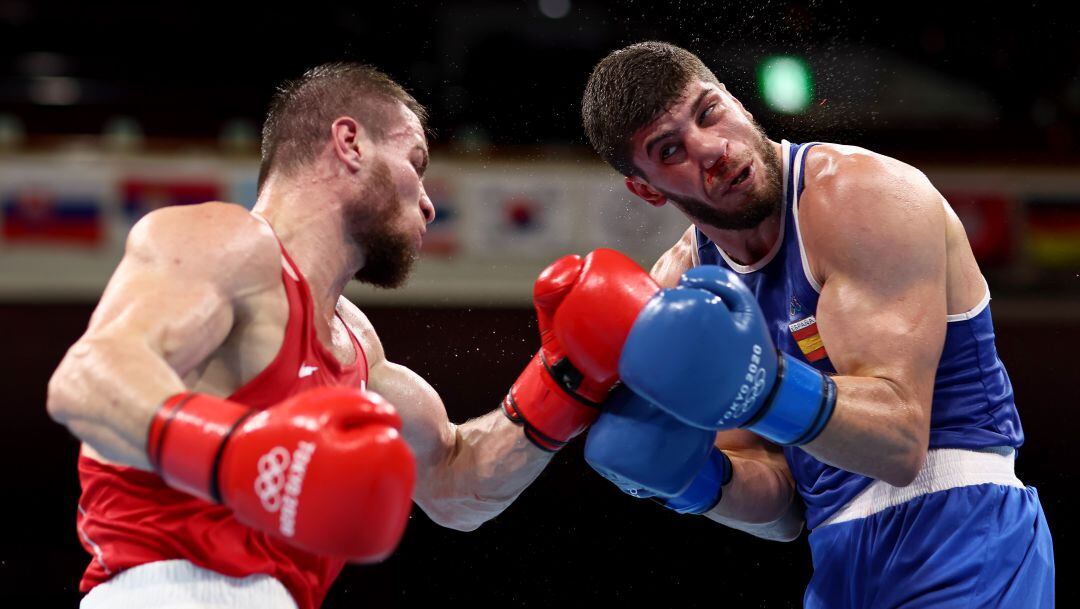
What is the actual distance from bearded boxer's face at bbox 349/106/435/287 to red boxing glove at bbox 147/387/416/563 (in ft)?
3.04

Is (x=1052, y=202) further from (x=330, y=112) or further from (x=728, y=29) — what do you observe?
(x=330, y=112)

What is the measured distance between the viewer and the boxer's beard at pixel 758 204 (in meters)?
2.78

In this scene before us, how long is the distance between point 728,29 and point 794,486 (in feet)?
6.23

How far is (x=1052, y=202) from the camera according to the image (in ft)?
19.1

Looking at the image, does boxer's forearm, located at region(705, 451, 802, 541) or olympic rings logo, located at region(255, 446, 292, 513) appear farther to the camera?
boxer's forearm, located at region(705, 451, 802, 541)

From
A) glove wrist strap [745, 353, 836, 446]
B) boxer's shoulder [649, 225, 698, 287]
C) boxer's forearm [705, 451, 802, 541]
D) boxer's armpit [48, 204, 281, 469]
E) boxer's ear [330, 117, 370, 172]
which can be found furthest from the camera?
boxer's shoulder [649, 225, 698, 287]

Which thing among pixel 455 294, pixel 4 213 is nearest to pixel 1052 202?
pixel 455 294

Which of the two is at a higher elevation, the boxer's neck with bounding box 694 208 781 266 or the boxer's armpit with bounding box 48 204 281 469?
the boxer's armpit with bounding box 48 204 281 469

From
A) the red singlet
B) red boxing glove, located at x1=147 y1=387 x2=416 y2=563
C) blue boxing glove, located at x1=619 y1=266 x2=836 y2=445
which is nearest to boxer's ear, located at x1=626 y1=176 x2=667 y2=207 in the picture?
blue boxing glove, located at x1=619 y1=266 x2=836 y2=445

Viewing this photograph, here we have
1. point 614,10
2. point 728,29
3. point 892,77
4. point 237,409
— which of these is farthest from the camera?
point 892,77

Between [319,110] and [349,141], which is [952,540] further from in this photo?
[319,110]

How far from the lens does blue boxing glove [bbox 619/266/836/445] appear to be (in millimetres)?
2182

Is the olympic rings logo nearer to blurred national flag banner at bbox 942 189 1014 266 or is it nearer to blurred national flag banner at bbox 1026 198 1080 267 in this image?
blurred national flag banner at bbox 942 189 1014 266

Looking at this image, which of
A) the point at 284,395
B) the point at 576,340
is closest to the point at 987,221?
the point at 576,340
